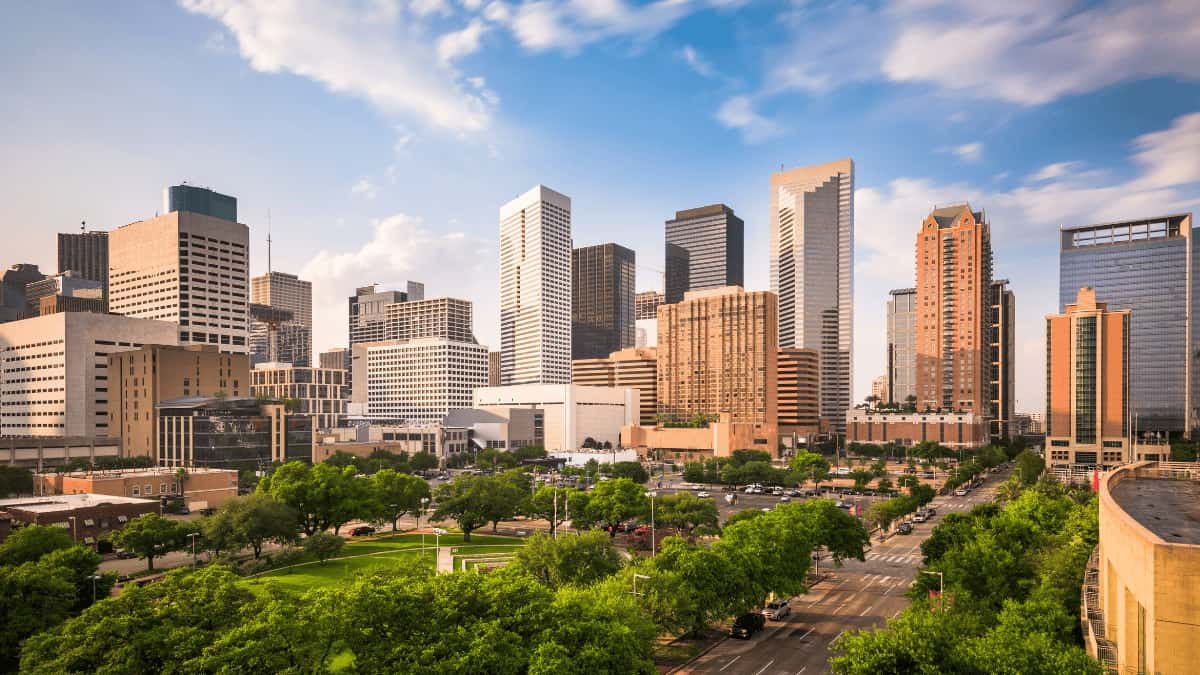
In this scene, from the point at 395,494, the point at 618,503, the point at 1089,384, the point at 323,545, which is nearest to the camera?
the point at 323,545

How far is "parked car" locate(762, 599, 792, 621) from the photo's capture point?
57.1 meters

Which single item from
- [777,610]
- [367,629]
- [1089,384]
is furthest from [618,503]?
[1089,384]

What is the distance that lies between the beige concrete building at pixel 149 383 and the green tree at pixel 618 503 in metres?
119

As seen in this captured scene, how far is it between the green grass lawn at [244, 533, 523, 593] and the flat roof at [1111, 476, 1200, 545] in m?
45.7

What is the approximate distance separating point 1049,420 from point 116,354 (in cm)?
22375

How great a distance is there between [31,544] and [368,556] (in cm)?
2926

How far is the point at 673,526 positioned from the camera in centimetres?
8794

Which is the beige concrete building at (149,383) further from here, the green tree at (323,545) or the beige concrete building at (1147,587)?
the beige concrete building at (1147,587)

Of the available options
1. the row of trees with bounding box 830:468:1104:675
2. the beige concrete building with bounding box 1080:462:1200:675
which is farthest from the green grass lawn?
the beige concrete building with bounding box 1080:462:1200:675

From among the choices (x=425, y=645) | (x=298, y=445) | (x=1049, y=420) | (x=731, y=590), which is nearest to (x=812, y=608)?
(x=731, y=590)

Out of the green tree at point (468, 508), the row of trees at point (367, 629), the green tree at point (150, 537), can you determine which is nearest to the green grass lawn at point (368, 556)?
the green tree at point (468, 508)

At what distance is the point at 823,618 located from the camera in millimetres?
57000

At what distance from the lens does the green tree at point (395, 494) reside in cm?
9000

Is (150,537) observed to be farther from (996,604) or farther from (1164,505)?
(1164,505)
